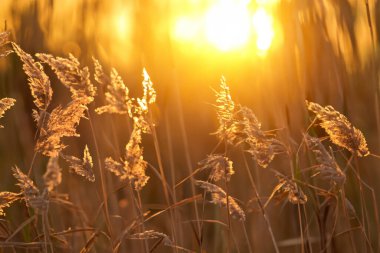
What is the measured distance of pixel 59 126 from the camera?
136 cm

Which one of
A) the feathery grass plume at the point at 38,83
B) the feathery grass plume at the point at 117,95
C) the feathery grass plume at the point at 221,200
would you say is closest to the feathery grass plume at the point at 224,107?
the feathery grass plume at the point at 221,200

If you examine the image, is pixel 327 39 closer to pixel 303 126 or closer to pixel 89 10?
pixel 303 126

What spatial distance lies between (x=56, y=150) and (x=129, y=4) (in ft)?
3.44

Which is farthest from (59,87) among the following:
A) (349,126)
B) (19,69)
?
(349,126)

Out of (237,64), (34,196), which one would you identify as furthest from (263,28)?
(34,196)

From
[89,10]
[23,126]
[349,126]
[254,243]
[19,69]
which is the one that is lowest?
[254,243]

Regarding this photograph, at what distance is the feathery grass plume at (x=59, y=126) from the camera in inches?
52.4

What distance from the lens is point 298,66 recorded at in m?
1.88

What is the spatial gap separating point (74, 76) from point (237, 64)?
117cm

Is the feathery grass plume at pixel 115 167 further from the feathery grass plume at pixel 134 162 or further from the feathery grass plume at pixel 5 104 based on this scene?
the feathery grass plume at pixel 5 104

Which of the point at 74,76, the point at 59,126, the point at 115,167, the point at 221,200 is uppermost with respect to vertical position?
the point at 74,76

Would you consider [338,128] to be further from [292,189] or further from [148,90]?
[148,90]

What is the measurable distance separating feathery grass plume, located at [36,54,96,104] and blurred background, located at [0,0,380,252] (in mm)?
363

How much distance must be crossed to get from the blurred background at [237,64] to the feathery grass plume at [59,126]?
0.31 metres
